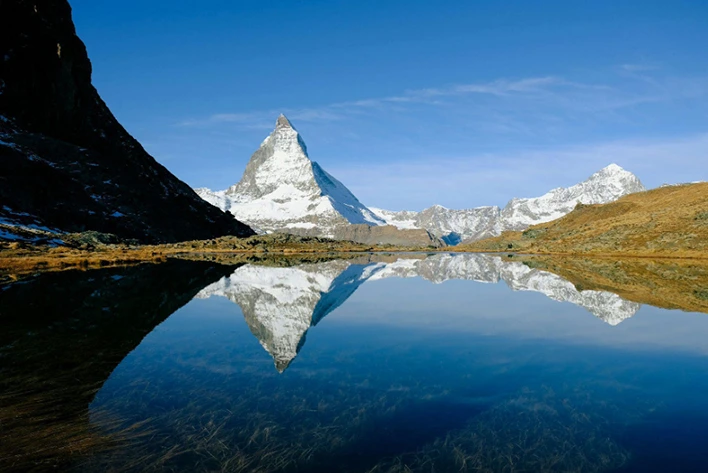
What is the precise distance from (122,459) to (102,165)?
16910cm

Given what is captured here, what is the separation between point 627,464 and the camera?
32.8 feet

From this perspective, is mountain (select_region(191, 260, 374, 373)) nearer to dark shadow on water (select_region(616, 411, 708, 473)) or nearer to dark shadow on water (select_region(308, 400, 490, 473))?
dark shadow on water (select_region(308, 400, 490, 473))

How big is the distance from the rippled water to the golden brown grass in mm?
Answer: 90450

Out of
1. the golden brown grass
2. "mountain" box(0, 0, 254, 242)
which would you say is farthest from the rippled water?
"mountain" box(0, 0, 254, 242)

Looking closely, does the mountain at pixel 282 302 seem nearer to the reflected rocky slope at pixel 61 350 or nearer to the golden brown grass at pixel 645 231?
the reflected rocky slope at pixel 61 350

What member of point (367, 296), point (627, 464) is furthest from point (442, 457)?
point (367, 296)

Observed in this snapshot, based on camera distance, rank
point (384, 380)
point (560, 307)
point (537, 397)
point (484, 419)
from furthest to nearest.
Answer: point (560, 307) → point (384, 380) → point (537, 397) → point (484, 419)

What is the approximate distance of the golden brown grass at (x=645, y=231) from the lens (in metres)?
104

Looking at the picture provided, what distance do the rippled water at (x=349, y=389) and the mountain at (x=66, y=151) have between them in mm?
108914

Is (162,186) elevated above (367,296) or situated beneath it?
elevated above

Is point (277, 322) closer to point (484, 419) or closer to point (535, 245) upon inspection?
point (484, 419)

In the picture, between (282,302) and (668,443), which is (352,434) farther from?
(282,302)

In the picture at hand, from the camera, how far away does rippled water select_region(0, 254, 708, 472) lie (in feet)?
33.5

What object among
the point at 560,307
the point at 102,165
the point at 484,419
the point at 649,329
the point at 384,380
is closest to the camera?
the point at 484,419
